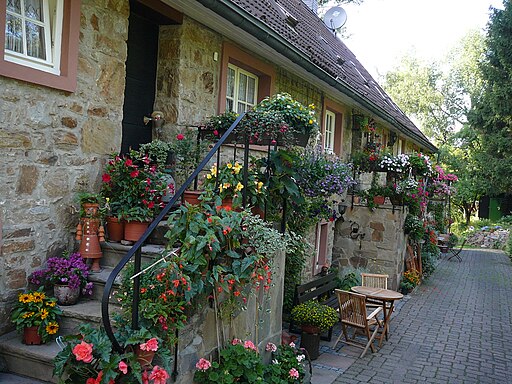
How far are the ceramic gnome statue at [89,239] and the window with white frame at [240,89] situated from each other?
10.4 ft

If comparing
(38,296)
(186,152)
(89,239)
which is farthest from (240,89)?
(38,296)

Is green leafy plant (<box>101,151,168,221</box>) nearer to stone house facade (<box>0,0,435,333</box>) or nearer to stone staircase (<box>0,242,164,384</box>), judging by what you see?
stone house facade (<box>0,0,435,333</box>)

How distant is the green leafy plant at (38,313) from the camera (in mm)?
3641

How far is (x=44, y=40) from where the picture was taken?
4.22m

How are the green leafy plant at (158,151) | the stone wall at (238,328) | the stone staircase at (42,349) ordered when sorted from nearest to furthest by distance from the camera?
the stone staircase at (42,349), the stone wall at (238,328), the green leafy plant at (158,151)

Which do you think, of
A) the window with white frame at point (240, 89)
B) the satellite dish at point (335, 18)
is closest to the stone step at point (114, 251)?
the window with white frame at point (240, 89)

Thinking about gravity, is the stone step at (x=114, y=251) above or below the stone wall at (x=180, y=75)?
below

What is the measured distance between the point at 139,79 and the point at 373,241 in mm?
6754

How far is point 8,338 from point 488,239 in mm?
25145

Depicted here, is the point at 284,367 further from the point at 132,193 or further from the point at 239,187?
the point at 132,193

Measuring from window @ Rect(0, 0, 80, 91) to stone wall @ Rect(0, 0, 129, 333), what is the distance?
11 cm

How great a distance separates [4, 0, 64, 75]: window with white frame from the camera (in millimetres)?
3969

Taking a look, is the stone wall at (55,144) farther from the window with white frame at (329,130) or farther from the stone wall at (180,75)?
the window with white frame at (329,130)

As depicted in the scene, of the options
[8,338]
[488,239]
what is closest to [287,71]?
[8,338]
